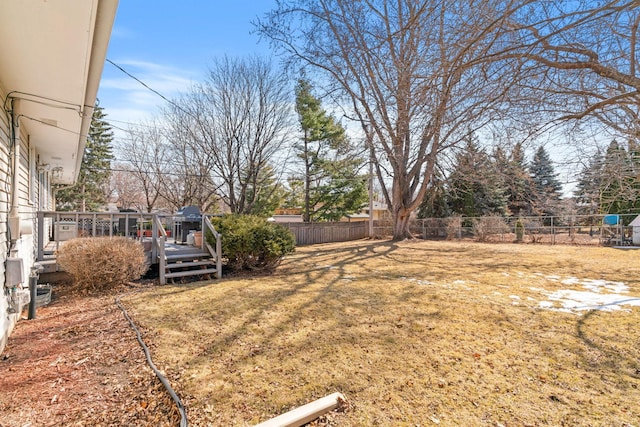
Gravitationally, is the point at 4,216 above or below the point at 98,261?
above

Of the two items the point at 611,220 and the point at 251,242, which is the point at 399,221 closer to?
the point at 611,220

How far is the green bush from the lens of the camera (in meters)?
7.19

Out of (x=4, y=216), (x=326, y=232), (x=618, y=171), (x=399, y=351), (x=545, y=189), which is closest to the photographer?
(x=399, y=351)

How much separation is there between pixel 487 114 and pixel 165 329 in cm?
603

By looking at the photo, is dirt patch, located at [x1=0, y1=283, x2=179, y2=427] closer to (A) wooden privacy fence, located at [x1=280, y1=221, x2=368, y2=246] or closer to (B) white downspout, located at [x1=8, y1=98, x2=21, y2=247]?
(B) white downspout, located at [x1=8, y1=98, x2=21, y2=247]

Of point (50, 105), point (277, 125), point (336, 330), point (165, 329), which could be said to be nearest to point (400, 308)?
point (336, 330)

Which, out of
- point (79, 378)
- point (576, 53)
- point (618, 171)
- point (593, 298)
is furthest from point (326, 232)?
point (79, 378)

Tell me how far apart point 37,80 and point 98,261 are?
3283 millimetres

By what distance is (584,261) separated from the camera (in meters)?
9.70

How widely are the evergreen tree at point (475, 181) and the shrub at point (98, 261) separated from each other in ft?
29.3

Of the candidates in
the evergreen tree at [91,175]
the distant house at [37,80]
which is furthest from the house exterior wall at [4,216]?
the evergreen tree at [91,175]

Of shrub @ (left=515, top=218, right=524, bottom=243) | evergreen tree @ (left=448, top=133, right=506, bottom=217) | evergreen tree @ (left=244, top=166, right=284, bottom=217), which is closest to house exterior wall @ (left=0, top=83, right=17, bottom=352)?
evergreen tree @ (left=448, top=133, right=506, bottom=217)

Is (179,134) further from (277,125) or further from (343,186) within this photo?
(343,186)

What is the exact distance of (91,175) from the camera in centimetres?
2145
